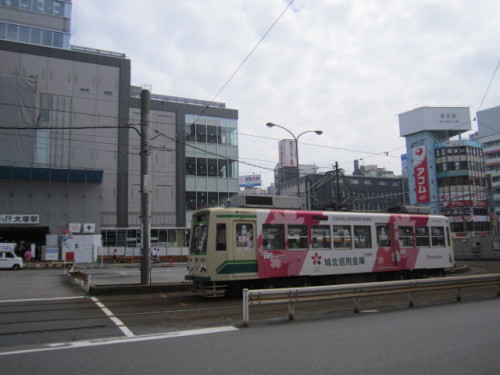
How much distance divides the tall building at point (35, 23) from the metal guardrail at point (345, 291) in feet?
152

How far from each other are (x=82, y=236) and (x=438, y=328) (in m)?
36.1

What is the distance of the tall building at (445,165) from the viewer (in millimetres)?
69438

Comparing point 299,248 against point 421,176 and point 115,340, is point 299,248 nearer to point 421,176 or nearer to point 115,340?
point 115,340

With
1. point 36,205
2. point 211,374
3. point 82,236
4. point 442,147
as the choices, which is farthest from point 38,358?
point 442,147

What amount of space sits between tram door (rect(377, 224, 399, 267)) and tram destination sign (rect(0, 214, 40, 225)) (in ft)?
111

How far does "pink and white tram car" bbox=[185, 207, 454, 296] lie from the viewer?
12.8 m

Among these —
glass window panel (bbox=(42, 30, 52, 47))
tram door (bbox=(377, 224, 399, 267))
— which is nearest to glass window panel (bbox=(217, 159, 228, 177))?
glass window panel (bbox=(42, 30, 52, 47))

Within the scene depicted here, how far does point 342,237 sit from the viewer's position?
15.2 meters

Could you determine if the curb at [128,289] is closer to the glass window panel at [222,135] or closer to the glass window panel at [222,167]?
the glass window panel at [222,167]

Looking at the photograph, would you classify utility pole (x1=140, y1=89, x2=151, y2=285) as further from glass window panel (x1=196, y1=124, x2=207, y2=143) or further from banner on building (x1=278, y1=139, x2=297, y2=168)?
banner on building (x1=278, y1=139, x2=297, y2=168)

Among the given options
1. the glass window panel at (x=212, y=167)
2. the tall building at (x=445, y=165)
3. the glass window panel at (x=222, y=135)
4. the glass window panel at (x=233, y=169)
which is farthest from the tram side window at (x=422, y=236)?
the tall building at (x=445, y=165)

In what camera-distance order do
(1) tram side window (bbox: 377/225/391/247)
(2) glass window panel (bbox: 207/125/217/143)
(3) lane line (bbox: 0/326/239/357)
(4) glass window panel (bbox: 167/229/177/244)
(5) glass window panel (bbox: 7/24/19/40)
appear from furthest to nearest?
(2) glass window panel (bbox: 207/125/217/143)
(4) glass window panel (bbox: 167/229/177/244)
(5) glass window panel (bbox: 7/24/19/40)
(1) tram side window (bbox: 377/225/391/247)
(3) lane line (bbox: 0/326/239/357)

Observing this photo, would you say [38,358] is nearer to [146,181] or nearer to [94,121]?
[146,181]

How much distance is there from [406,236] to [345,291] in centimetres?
788
